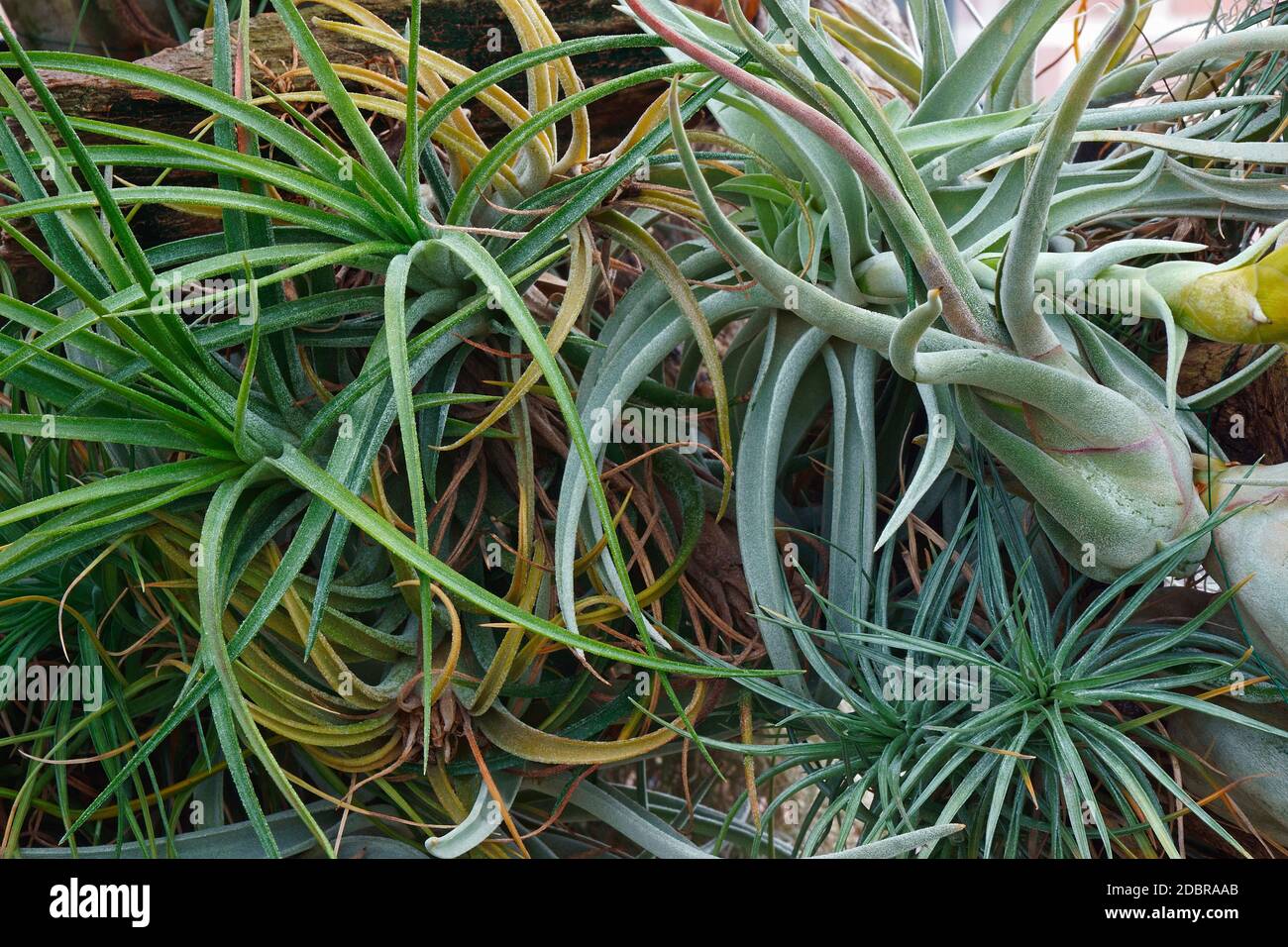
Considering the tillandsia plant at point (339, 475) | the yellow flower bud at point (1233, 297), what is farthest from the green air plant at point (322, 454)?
the yellow flower bud at point (1233, 297)

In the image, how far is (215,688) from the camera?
0.53 meters

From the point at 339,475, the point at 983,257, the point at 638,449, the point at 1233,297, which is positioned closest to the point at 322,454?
the point at 339,475

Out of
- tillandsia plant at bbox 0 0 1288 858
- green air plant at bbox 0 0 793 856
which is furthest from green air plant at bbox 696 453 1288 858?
green air plant at bbox 0 0 793 856

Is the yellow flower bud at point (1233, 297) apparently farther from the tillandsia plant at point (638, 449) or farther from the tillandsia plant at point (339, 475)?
the tillandsia plant at point (339, 475)

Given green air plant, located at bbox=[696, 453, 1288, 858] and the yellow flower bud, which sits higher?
the yellow flower bud

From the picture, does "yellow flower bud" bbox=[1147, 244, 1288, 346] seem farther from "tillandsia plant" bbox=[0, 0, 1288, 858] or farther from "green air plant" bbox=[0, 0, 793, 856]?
"green air plant" bbox=[0, 0, 793, 856]

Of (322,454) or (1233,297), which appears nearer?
(1233,297)

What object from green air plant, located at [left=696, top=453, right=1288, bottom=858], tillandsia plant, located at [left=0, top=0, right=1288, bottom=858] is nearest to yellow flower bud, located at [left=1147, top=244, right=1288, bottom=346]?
tillandsia plant, located at [left=0, top=0, right=1288, bottom=858]

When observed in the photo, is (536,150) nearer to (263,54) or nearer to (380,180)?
(380,180)

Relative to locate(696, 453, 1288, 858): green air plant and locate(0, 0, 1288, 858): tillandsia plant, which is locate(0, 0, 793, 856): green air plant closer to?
locate(0, 0, 1288, 858): tillandsia plant

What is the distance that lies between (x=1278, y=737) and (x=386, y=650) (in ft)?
1.82

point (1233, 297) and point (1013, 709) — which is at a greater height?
point (1233, 297)

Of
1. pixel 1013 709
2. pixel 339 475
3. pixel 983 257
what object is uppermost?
pixel 983 257

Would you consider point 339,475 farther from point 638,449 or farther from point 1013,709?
point 1013,709
